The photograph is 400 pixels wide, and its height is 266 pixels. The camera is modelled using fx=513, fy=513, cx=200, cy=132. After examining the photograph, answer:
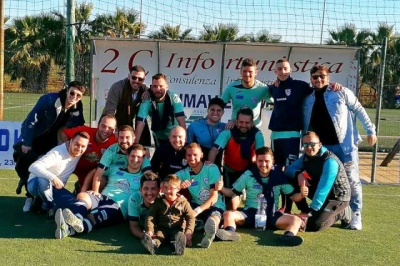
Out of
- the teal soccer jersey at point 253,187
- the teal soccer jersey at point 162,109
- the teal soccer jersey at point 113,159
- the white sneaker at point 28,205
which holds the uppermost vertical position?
the teal soccer jersey at point 162,109

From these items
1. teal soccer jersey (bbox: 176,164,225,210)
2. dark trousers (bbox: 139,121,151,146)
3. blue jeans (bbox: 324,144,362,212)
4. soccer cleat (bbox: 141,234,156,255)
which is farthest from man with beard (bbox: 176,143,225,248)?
blue jeans (bbox: 324,144,362,212)

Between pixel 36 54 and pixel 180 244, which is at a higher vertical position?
pixel 36 54

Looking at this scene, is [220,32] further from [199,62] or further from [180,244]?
[180,244]

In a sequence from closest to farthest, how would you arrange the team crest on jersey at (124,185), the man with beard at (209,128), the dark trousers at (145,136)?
the team crest on jersey at (124,185) < the man with beard at (209,128) < the dark trousers at (145,136)

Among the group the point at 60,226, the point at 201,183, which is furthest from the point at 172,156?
the point at 60,226

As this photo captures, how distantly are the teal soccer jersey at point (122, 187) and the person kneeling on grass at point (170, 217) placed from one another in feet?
2.15

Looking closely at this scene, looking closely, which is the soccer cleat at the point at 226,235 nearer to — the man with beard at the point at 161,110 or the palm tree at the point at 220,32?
the man with beard at the point at 161,110

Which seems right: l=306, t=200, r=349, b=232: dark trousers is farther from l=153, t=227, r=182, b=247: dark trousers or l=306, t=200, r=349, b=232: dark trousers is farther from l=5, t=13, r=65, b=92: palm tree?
l=5, t=13, r=65, b=92: palm tree

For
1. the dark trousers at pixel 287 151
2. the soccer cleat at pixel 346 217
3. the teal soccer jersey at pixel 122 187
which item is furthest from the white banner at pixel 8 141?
the soccer cleat at pixel 346 217

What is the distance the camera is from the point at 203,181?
5406 mm

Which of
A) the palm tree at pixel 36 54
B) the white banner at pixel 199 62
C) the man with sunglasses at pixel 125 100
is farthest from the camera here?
the palm tree at pixel 36 54

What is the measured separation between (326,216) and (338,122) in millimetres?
1055

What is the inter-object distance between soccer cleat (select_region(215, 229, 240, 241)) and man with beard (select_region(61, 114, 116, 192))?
69.6 inches

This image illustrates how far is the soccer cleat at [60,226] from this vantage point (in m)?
4.84
